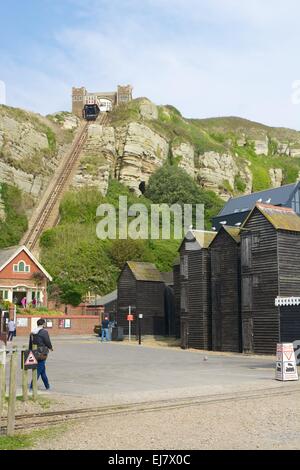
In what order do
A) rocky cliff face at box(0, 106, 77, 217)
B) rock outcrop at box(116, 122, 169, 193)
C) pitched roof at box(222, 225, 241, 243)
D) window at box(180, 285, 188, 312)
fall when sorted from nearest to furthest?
pitched roof at box(222, 225, 241, 243), window at box(180, 285, 188, 312), rocky cliff face at box(0, 106, 77, 217), rock outcrop at box(116, 122, 169, 193)

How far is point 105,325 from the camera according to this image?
147 feet

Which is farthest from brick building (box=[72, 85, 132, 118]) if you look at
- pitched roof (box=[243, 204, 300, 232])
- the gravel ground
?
the gravel ground

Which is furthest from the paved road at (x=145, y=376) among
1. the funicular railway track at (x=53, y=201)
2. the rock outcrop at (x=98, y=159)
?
the rock outcrop at (x=98, y=159)

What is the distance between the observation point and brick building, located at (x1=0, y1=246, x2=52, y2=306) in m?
52.6

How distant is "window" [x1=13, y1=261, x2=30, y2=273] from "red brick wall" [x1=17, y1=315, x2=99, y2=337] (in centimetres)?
748

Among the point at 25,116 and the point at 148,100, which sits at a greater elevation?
the point at 148,100

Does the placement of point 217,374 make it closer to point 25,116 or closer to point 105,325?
point 105,325

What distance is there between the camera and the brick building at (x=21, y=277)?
173ft

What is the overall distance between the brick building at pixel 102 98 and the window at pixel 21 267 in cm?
4977

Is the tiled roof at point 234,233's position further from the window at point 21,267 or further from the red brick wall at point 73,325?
the window at point 21,267

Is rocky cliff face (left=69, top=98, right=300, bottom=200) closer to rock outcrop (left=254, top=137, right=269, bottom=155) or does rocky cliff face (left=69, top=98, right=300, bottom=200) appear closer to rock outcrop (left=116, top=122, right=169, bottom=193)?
rock outcrop (left=116, top=122, right=169, bottom=193)

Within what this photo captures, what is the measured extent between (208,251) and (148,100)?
62.8 metres
